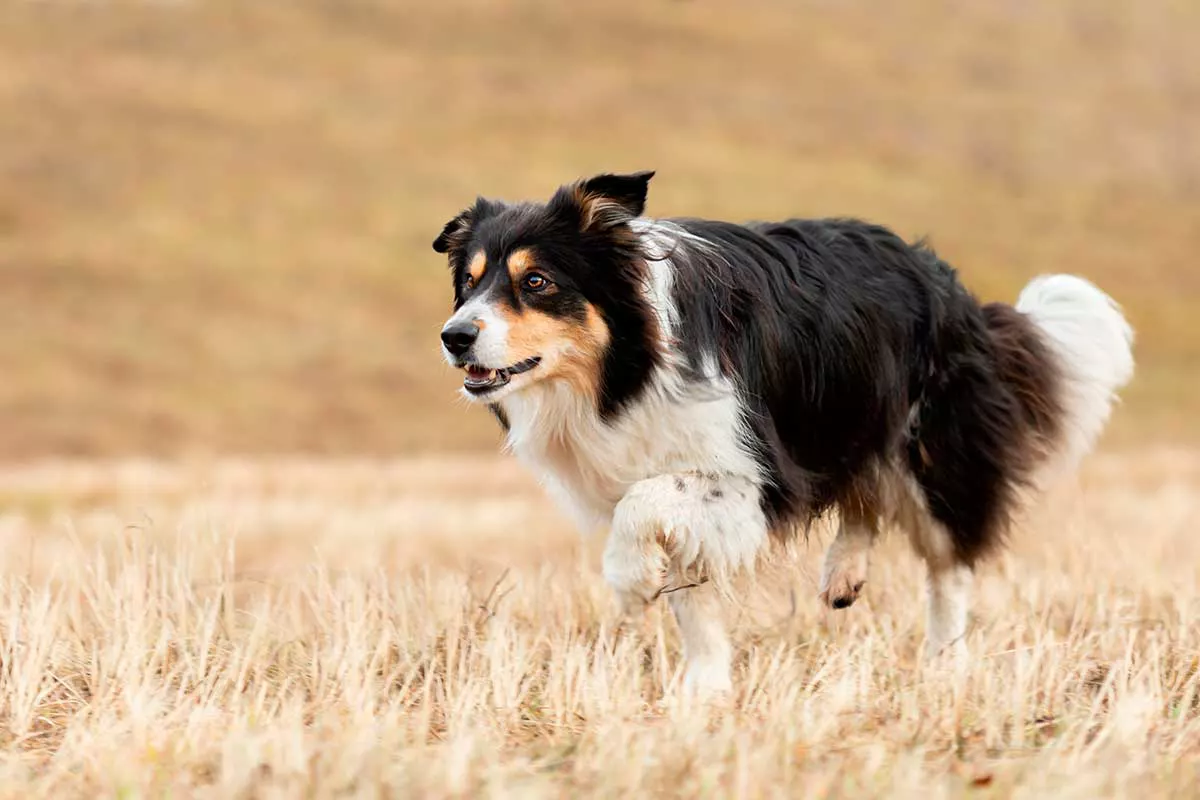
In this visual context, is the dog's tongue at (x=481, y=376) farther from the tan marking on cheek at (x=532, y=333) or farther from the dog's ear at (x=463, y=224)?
the dog's ear at (x=463, y=224)

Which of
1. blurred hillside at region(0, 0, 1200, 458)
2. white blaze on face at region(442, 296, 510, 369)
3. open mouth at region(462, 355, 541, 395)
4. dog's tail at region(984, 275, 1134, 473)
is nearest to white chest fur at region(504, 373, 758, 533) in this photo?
open mouth at region(462, 355, 541, 395)

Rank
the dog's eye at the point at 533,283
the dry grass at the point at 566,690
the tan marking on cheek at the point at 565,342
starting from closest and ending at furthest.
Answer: the dry grass at the point at 566,690
the tan marking on cheek at the point at 565,342
the dog's eye at the point at 533,283

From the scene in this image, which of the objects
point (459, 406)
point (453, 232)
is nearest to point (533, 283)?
point (453, 232)

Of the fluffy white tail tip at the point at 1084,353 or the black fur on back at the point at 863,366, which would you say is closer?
the black fur on back at the point at 863,366

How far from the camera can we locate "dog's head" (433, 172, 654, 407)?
5.34 metres

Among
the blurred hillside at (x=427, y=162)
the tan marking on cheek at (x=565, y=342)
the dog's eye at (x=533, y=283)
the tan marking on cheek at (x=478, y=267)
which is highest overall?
the blurred hillside at (x=427, y=162)

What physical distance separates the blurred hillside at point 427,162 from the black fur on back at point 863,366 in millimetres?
22228

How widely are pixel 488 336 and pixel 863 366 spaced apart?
1.69 m

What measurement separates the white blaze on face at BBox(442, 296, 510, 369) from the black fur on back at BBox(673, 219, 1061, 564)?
2.26 ft

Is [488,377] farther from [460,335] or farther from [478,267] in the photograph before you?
[478,267]

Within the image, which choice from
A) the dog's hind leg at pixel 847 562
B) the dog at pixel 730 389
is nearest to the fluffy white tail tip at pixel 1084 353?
the dog at pixel 730 389

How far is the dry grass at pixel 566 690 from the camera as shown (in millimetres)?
3928

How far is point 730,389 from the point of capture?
18.2 ft

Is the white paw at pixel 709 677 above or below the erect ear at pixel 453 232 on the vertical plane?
below
